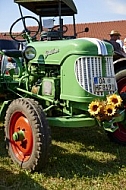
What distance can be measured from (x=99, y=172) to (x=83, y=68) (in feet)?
3.60

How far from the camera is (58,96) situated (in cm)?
381

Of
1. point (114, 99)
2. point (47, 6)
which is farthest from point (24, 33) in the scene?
point (114, 99)

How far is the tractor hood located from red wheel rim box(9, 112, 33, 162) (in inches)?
30.4

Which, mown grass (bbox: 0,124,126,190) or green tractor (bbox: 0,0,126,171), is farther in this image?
green tractor (bbox: 0,0,126,171)

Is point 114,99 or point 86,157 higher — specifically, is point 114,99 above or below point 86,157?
above

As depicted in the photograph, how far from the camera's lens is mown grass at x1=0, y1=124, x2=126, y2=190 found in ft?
9.91

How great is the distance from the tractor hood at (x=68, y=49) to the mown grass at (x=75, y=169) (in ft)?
3.67

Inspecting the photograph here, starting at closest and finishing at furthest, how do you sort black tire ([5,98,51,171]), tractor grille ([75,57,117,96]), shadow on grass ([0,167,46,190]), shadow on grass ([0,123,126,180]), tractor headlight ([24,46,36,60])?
shadow on grass ([0,167,46,190]), black tire ([5,98,51,171]), shadow on grass ([0,123,126,180]), tractor grille ([75,57,117,96]), tractor headlight ([24,46,36,60])

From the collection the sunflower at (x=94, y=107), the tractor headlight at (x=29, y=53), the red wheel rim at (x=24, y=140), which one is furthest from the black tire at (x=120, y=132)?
the red wheel rim at (x=24, y=140)

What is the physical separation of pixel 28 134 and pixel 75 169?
0.61 m

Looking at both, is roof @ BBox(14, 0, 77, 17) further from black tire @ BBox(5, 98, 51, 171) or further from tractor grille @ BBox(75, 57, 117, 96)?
black tire @ BBox(5, 98, 51, 171)

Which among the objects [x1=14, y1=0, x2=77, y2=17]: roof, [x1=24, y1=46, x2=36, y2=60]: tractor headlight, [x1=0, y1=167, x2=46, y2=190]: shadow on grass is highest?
[x1=14, y1=0, x2=77, y2=17]: roof

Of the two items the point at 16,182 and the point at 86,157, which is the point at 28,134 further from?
the point at 86,157

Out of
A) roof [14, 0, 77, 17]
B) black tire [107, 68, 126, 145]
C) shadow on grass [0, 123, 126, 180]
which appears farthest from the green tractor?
roof [14, 0, 77, 17]
